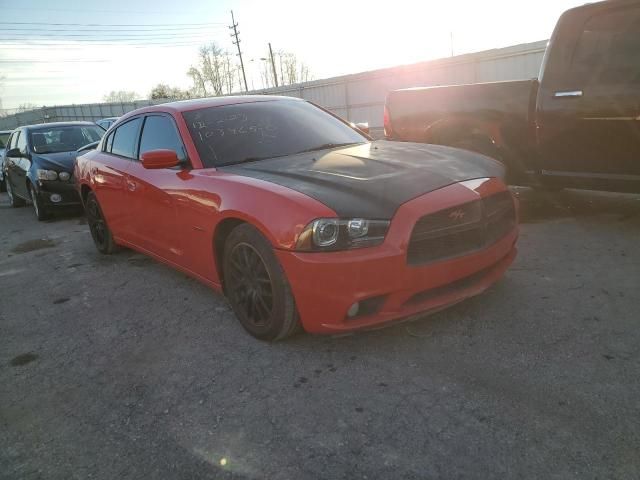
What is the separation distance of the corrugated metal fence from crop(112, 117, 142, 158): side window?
1186 centimetres

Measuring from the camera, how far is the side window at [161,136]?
12.8 ft

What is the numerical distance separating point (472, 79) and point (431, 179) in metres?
13.5

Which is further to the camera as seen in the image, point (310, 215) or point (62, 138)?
point (62, 138)

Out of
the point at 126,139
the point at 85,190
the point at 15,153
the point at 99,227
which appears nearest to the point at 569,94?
the point at 126,139

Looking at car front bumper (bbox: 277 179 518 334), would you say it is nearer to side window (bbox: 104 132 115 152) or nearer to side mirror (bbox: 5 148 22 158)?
side window (bbox: 104 132 115 152)

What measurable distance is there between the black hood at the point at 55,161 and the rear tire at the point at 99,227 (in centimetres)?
291

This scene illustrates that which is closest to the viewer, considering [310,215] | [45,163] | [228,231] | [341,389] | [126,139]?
[341,389]

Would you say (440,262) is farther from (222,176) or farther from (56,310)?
(56,310)

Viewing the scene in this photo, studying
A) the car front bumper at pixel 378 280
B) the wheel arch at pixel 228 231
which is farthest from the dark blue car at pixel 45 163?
the car front bumper at pixel 378 280

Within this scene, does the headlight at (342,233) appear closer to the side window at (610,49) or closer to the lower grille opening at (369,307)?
the lower grille opening at (369,307)

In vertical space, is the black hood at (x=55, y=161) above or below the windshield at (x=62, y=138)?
below

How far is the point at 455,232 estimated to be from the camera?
9.52 ft

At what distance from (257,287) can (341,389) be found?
2.78ft

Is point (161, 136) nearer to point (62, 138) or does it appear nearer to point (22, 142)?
point (62, 138)
